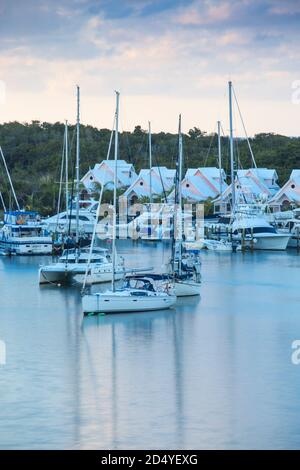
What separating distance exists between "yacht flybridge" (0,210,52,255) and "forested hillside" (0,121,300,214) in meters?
15.8

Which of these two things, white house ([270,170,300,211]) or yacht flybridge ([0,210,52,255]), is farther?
white house ([270,170,300,211])

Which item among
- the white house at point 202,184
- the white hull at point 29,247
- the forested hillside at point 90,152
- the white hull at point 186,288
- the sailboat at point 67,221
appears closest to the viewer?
the white hull at point 186,288

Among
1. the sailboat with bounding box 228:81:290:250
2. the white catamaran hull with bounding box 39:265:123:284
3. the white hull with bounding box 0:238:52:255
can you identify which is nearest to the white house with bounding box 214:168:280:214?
the sailboat with bounding box 228:81:290:250

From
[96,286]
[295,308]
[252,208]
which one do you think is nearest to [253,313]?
[295,308]

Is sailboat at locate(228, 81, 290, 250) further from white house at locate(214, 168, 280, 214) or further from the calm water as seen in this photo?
the calm water

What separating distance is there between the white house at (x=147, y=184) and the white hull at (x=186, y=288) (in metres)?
38.3

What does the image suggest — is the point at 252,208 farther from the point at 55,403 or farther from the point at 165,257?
the point at 55,403

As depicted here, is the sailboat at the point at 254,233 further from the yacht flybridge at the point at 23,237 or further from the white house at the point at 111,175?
the white house at the point at 111,175

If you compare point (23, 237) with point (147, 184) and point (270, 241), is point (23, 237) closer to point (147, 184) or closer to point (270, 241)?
point (270, 241)

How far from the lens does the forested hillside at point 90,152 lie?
7888 cm

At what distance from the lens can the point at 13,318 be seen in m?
32.7

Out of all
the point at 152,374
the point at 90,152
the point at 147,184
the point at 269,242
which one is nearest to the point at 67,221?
the point at 269,242

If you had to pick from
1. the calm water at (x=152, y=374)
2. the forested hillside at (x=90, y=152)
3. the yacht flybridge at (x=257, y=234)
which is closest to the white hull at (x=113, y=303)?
the calm water at (x=152, y=374)

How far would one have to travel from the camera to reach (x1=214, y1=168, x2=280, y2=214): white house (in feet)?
212
